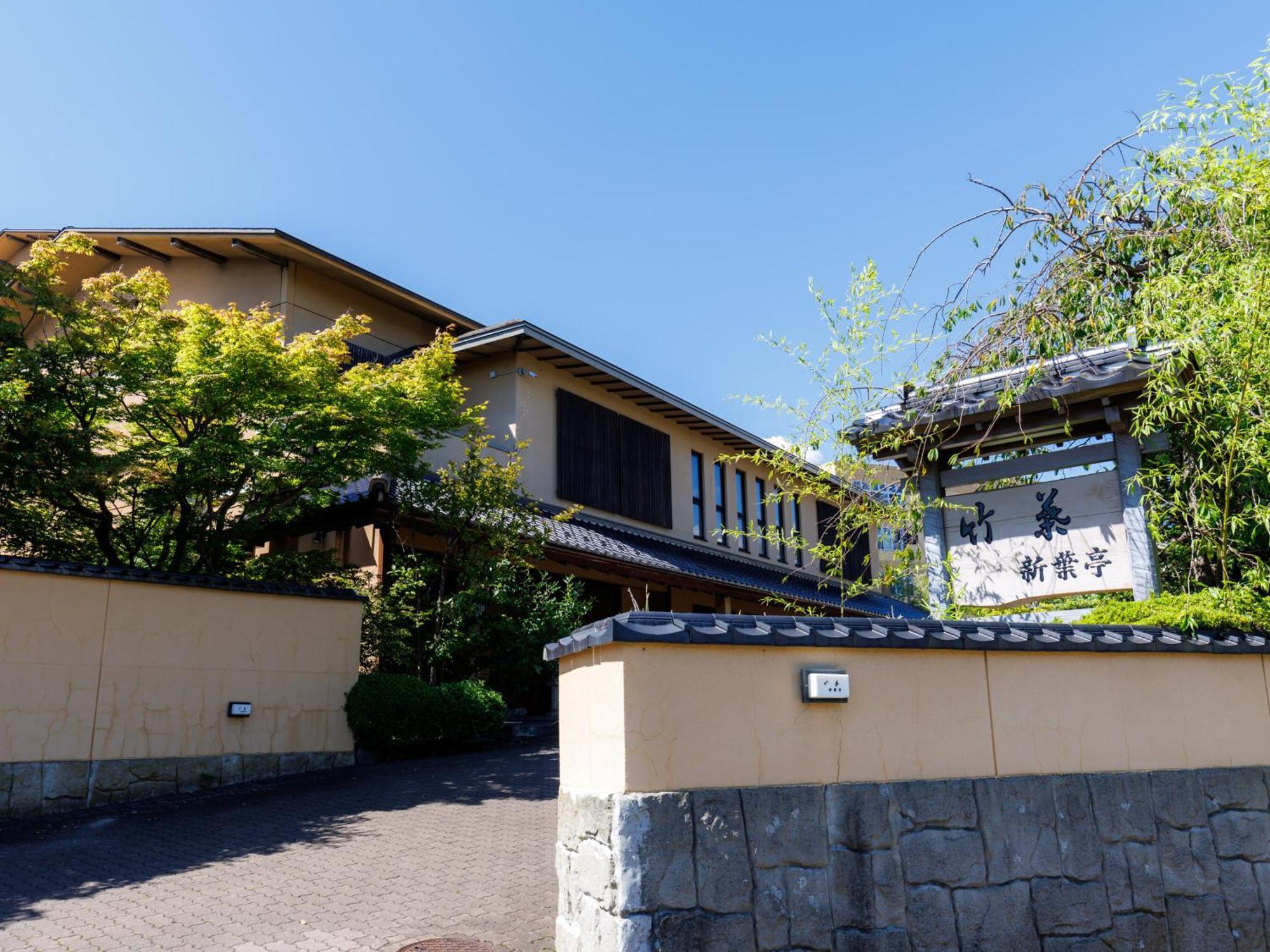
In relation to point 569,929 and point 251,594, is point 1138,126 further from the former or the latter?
point 251,594

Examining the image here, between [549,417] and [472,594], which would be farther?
→ [549,417]

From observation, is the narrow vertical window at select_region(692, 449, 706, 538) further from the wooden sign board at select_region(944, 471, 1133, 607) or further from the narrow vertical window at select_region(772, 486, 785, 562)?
the wooden sign board at select_region(944, 471, 1133, 607)

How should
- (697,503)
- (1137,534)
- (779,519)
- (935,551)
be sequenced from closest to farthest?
(1137,534) < (935,551) < (697,503) < (779,519)

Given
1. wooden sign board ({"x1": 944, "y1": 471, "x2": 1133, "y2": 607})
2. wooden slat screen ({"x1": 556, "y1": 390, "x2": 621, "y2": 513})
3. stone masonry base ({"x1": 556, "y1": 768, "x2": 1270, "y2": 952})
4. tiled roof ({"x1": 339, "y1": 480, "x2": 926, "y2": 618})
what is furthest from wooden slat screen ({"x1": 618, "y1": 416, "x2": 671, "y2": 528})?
stone masonry base ({"x1": 556, "y1": 768, "x2": 1270, "y2": 952})

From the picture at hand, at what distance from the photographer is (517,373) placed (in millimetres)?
16703

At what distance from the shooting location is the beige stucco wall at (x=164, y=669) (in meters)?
8.83

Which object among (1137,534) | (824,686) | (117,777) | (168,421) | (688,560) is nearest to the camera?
(824,686)

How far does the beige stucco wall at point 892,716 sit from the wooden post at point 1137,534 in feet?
2.45

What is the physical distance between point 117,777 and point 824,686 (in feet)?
24.4

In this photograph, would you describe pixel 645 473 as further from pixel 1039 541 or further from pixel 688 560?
pixel 1039 541

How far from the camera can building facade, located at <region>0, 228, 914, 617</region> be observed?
637 inches

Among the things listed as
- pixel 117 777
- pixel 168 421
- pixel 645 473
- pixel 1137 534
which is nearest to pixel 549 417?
pixel 645 473

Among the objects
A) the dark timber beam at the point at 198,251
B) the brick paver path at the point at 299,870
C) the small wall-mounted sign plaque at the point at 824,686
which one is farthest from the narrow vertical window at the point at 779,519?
the small wall-mounted sign plaque at the point at 824,686

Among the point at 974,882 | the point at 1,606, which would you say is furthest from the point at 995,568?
the point at 1,606
